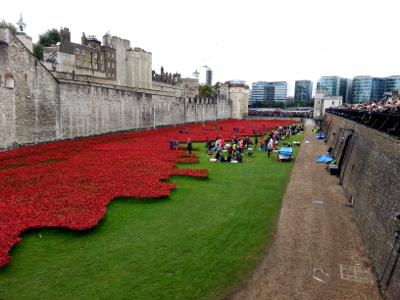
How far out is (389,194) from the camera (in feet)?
27.5

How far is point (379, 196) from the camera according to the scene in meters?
9.12

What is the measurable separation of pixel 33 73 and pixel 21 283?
21.9m

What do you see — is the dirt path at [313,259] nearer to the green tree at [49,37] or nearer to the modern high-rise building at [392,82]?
the green tree at [49,37]

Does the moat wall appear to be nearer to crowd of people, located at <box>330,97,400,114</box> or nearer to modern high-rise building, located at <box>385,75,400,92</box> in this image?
crowd of people, located at <box>330,97,400,114</box>

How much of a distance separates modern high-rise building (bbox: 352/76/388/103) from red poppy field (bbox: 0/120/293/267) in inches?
4775

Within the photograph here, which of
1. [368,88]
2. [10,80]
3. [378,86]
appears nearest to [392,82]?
[378,86]

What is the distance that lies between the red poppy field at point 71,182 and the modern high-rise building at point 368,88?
398ft

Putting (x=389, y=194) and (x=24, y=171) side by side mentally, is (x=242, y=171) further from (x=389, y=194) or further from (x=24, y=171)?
(x=24, y=171)

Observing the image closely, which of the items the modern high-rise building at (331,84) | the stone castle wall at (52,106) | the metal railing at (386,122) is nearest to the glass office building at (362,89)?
the modern high-rise building at (331,84)

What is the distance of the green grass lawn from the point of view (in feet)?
20.9

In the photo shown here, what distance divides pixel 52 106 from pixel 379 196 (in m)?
25.6

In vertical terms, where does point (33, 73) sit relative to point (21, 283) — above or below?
above

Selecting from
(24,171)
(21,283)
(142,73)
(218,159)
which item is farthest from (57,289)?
(142,73)

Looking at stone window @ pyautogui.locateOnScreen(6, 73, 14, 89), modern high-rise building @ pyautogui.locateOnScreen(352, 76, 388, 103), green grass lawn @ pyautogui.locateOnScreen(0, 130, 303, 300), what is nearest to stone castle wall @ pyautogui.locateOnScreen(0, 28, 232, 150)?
stone window @ pyautogui.locateOnScreen(6, 73, 14, 89)
